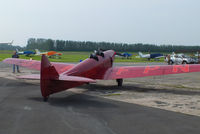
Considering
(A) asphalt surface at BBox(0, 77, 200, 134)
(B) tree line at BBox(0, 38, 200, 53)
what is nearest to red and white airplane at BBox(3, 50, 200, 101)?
(A) asphalt surface at BBox(0, 77, 200, 134)

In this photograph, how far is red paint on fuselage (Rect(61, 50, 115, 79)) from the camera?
10.6 meters

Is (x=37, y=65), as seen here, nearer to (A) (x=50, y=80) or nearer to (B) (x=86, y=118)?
(A) (x=50, y=80)

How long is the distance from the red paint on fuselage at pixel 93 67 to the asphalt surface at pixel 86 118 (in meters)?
1.56

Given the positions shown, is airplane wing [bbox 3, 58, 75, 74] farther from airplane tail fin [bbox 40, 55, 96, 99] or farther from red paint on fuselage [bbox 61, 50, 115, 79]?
airplane tail fin [bbox 40, 55, 96, 99]

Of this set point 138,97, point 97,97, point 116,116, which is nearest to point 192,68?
point 138,97

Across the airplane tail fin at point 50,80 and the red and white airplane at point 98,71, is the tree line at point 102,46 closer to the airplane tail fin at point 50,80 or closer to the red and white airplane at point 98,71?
the red and white airplane at point 98,71

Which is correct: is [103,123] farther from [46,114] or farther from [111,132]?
[46,114]

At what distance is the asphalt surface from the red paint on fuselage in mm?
1563

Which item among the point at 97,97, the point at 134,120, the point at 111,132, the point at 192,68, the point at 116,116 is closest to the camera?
the point at 111,132

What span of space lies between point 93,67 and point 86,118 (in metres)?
5.29

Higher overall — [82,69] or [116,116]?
[82,69]

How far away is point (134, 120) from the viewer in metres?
6.63

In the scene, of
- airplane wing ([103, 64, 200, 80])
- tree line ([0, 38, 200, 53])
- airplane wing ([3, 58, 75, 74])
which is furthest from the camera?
tree line ([0, 38, 200, 53])

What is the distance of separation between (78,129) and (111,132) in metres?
0.81
